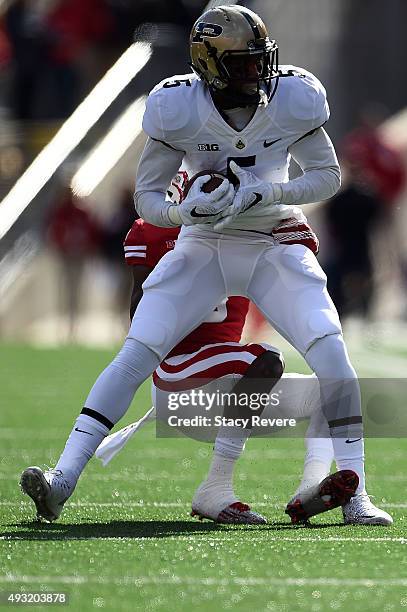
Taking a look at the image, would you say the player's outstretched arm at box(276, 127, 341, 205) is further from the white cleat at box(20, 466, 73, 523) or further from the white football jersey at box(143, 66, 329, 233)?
the white cleat at box(20, 466, 73, 523)

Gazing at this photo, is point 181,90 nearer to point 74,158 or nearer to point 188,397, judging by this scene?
point 188,397

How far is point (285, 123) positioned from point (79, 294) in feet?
32.4

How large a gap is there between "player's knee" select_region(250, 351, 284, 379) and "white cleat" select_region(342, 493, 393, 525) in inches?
19.1

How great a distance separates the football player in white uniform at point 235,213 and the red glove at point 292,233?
31 mm

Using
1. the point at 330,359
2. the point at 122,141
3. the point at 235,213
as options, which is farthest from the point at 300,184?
the point at 122,141

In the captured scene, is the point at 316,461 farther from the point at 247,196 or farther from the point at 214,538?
the point at 247,196

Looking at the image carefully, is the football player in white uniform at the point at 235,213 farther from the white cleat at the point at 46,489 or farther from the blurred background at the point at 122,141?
the blurred background at the point at 122,141

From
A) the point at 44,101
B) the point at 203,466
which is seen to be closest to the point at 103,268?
the point at 44,101

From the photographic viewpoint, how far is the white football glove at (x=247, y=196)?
4883 millimetres

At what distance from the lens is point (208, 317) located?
17.9 feet

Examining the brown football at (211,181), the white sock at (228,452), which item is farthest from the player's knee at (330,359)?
the brown football at (211,181)

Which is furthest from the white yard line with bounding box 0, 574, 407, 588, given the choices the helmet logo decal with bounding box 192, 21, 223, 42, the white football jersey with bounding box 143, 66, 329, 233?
the helmet logo decal with bounding box 192, 21, 223, 42

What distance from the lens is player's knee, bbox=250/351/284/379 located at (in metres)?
5.14

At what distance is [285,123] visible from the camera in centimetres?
500
